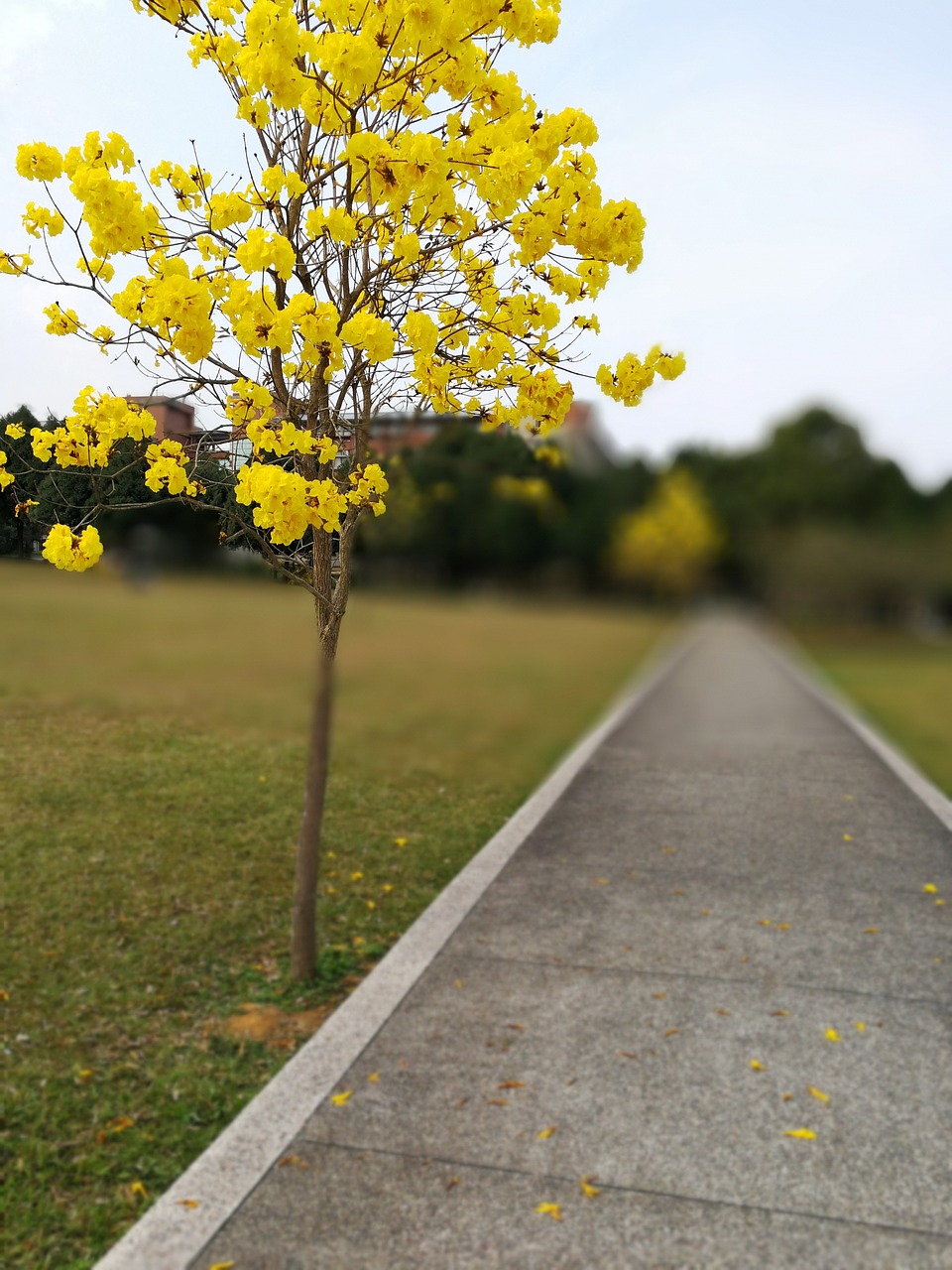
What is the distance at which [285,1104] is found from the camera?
4211 mm

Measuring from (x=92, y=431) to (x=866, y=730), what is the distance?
1041 centimetres

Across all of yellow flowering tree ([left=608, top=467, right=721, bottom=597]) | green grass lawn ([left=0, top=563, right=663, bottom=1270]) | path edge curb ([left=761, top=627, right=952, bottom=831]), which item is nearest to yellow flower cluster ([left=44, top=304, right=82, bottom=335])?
green grass lawn ([left=0, top=563, right=663, bottom=1270])

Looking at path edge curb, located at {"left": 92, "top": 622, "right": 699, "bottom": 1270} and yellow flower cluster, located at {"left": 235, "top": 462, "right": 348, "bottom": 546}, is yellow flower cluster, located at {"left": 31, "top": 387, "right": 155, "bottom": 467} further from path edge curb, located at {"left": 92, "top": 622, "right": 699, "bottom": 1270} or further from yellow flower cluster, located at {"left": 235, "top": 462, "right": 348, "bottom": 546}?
path edge curb, located at {"left": 92, "top": 622, "right": 699, "bottom": 1270}

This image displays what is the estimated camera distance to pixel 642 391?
5242 mm

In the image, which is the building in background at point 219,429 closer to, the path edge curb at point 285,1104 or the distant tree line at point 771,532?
the path edge curb at point 285,1104

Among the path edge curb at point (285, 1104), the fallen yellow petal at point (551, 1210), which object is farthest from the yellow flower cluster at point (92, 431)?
the fallen yellow petal at point (551, 1210)

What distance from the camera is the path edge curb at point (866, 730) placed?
875cm

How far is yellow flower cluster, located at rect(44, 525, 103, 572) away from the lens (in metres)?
4.41

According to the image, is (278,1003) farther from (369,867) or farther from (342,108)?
(342,108)

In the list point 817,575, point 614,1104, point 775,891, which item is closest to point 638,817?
point 775,891

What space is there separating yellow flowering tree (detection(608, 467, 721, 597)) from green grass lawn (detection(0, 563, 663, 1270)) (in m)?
43.0

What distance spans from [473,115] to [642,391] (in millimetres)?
1456

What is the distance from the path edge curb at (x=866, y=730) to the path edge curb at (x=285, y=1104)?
379 cm

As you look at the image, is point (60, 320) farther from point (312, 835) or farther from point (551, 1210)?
point (551, 1210)
